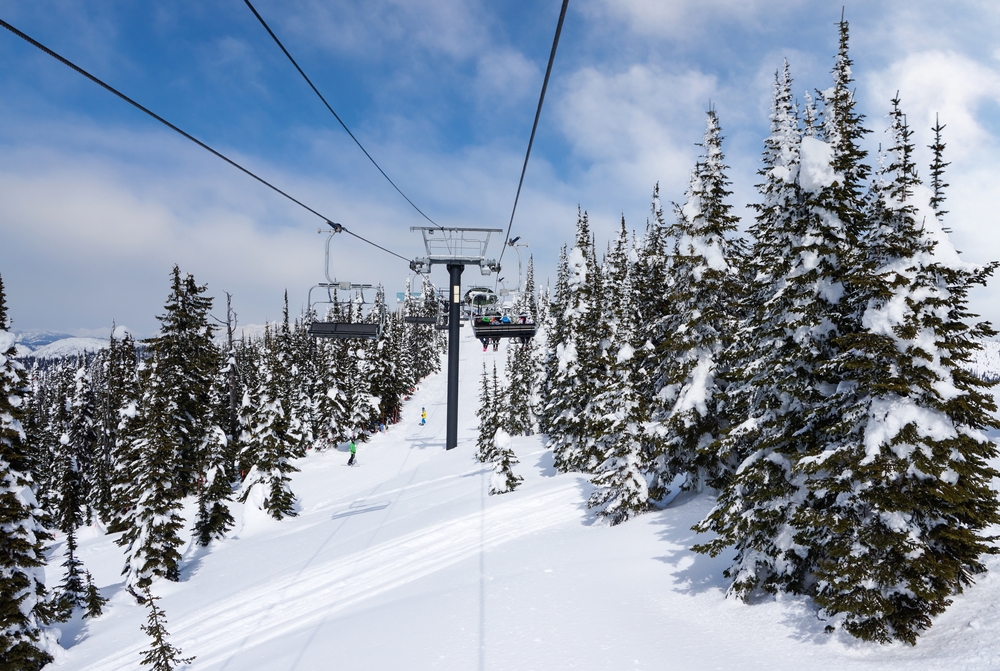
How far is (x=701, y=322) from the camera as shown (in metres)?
16.9

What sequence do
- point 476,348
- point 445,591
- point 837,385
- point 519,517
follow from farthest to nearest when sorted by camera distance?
point 476,348, point 519,517, point 445,591, point 837,385

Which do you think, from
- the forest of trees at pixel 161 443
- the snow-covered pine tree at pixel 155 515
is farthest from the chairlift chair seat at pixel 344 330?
the snow-covered pine tree at pixel 155 515

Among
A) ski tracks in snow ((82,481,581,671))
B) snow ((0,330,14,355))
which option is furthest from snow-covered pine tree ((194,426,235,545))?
snow ((0,330,14,355))

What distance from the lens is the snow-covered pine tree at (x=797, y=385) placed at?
10023mm

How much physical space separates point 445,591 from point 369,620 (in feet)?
6.83

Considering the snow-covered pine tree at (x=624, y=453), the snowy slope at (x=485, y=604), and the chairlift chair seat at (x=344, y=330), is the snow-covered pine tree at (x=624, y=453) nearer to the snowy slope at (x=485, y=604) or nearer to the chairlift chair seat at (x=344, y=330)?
the snowy slope at (x=485, y=604)

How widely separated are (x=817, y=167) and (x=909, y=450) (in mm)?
5723

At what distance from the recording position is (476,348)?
14775cm

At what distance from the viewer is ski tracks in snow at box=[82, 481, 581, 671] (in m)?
14.1

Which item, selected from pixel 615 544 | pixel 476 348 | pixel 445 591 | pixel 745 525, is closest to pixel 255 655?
pixel 445 591

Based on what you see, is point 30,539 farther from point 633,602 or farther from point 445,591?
point 633,602

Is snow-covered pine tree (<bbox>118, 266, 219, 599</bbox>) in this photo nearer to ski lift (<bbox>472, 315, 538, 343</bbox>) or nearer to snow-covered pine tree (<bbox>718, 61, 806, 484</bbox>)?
ski lift (<bbox>472, 315, 538, 343</bbox>)

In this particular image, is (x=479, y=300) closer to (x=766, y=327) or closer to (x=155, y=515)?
(x=155, y=515)

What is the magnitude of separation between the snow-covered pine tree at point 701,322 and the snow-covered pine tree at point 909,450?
740 cm
